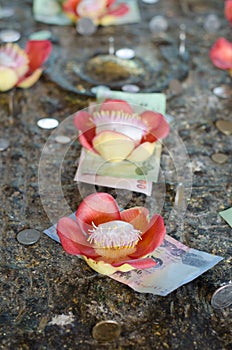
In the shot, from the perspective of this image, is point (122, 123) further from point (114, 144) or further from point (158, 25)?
point (158, 25)

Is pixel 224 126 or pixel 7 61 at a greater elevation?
pixel 7 61

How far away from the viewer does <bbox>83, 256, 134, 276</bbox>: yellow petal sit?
2.64 ft

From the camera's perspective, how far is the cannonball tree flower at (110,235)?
82 cm

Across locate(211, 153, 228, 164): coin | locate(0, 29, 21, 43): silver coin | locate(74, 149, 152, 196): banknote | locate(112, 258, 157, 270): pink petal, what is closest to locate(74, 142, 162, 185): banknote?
locate(74, 149, 152, 196): banknote

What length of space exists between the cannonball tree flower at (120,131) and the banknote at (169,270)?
190 millimetres

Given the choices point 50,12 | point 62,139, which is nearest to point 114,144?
point 62,139

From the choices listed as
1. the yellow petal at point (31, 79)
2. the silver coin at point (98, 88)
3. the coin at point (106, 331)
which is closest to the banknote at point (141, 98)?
the silver coin at point (98, 88)

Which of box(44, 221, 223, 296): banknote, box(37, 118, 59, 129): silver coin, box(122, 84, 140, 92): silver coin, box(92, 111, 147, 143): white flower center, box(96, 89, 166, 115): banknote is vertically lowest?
box(44, 221, 223, 296): banknote

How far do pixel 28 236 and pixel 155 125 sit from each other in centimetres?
31

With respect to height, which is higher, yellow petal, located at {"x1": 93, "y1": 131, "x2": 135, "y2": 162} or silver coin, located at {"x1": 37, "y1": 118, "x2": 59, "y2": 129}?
yellow petal, located at {"x1": 93, "y1": 131, "x2": 135, "y2": 162}

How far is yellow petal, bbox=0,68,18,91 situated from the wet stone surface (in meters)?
0.04

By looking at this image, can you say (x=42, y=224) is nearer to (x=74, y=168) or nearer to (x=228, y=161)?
(x=74, y=168)

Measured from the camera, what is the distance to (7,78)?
1152 mm

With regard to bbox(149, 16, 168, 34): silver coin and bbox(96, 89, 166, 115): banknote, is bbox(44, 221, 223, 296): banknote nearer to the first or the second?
bbox(96, 89, 166, 115): banknote
